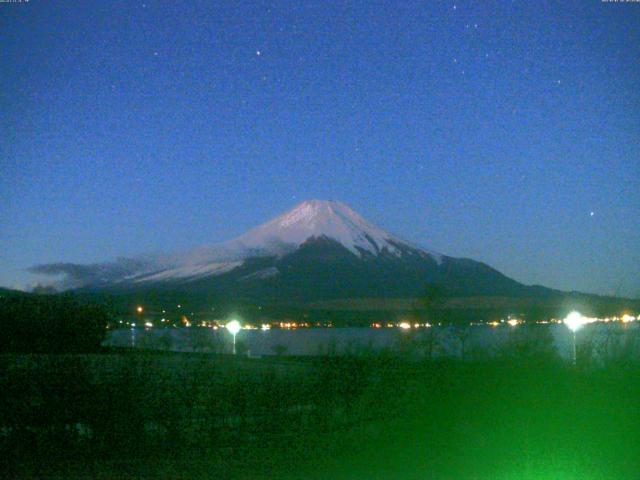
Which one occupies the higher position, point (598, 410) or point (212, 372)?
point (212, 372)

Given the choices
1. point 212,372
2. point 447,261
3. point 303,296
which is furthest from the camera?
point 447,261

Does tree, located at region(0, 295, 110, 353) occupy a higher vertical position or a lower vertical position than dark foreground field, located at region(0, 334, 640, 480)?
higher

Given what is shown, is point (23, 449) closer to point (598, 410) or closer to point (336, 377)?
point (336, 377)

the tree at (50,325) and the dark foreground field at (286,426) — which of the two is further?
the tree at (50,325)

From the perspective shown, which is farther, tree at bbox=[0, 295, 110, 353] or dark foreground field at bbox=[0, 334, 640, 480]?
tree at bbox=[0, 295, 110, 353]

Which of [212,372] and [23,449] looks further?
[212,372]

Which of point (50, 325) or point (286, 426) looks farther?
point (50, 325)

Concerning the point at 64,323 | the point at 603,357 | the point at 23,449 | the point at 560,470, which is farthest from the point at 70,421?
the point at 64,323

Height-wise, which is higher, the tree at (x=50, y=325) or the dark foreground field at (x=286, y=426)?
the tree at (x=50, y=325)
